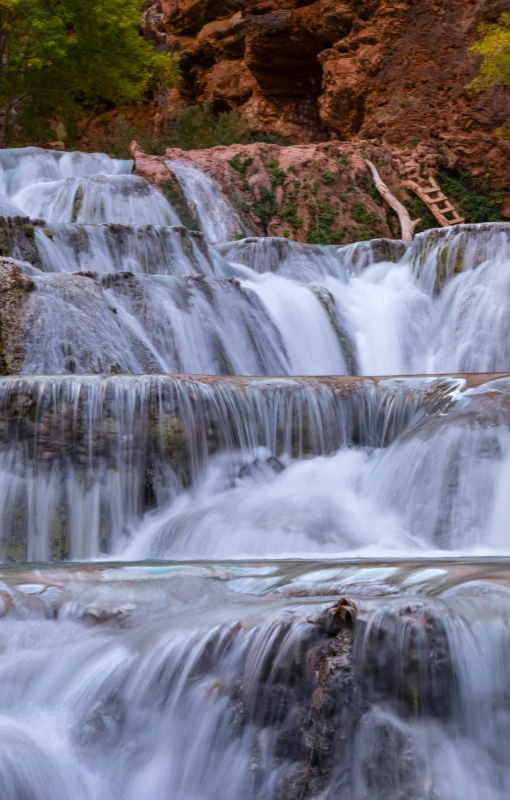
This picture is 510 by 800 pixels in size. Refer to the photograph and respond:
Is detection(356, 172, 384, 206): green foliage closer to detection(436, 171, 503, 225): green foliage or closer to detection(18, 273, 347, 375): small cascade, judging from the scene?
detection(436, 171, 503, 225): green foliage

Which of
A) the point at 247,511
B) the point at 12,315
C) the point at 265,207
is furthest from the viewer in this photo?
the point at 265,207

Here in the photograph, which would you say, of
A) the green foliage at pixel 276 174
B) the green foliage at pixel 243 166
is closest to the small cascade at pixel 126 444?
the green foliage at pixel 243 166

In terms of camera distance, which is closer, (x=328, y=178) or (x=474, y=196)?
(x=328, y=178)

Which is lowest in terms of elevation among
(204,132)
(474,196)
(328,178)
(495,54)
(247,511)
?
(247,511)

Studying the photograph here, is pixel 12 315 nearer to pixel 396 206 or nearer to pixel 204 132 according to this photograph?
pixel 396 206

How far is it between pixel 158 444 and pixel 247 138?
16326 mm

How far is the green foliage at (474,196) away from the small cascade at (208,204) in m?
4.73

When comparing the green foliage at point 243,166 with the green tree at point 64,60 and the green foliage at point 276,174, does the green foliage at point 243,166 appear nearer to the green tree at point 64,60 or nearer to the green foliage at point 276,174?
the green foliage at point 276,174

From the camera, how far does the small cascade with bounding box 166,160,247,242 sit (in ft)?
54.2

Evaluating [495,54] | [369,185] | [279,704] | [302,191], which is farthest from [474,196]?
[279,704]

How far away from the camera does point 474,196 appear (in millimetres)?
18719

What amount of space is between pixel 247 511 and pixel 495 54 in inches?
504

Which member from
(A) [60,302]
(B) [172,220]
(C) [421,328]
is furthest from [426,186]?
(A) [60,302]

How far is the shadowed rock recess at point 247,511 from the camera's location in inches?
140
